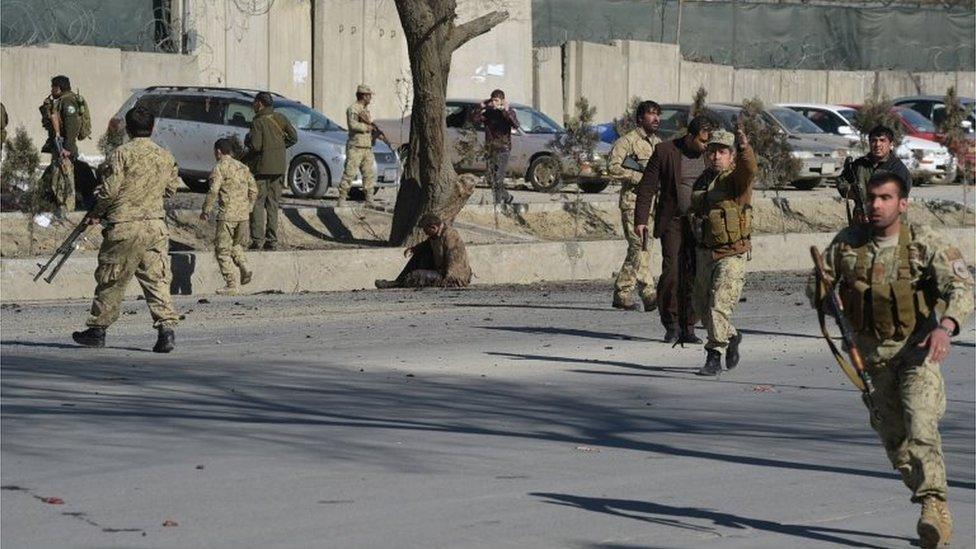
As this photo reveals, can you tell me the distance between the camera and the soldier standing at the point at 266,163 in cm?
1991

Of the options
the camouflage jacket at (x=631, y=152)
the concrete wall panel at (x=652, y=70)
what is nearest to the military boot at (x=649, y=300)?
the camouflage jacket at (x=631, y=152)

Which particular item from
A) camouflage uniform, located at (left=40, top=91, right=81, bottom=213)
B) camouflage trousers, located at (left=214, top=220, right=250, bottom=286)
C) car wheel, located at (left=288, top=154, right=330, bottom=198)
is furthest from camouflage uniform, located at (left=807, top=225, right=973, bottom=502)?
car wheel, located at (left=288, top=154, right=330, bottom=198)

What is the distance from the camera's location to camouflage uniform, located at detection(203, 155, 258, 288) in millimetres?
17734

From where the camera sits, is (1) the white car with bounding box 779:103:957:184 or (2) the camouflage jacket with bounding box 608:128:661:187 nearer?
(2) the camouflage jacket with bounding box 608:128:661:187

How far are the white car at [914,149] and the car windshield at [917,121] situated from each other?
0.98m

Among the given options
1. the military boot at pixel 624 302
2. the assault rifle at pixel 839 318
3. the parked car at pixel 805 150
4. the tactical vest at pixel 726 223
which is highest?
the parked car at pixel 805 150

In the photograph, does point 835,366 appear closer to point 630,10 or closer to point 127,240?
point 127,240

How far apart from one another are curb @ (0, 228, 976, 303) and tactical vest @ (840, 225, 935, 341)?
38.1ft

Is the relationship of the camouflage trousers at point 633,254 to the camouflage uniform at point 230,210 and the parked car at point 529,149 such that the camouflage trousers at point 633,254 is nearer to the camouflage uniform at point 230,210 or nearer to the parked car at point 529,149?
the camouflage uniform at point 230,210

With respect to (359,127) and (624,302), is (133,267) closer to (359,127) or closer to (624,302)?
(624,302)

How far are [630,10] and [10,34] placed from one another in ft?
58.7

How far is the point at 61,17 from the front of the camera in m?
30.2

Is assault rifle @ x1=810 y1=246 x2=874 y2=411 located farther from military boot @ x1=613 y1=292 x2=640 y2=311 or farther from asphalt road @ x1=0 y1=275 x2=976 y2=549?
military boot @ x1=613 y1=292 x2=640 y2=311

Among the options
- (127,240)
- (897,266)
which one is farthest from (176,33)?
(897,266)
